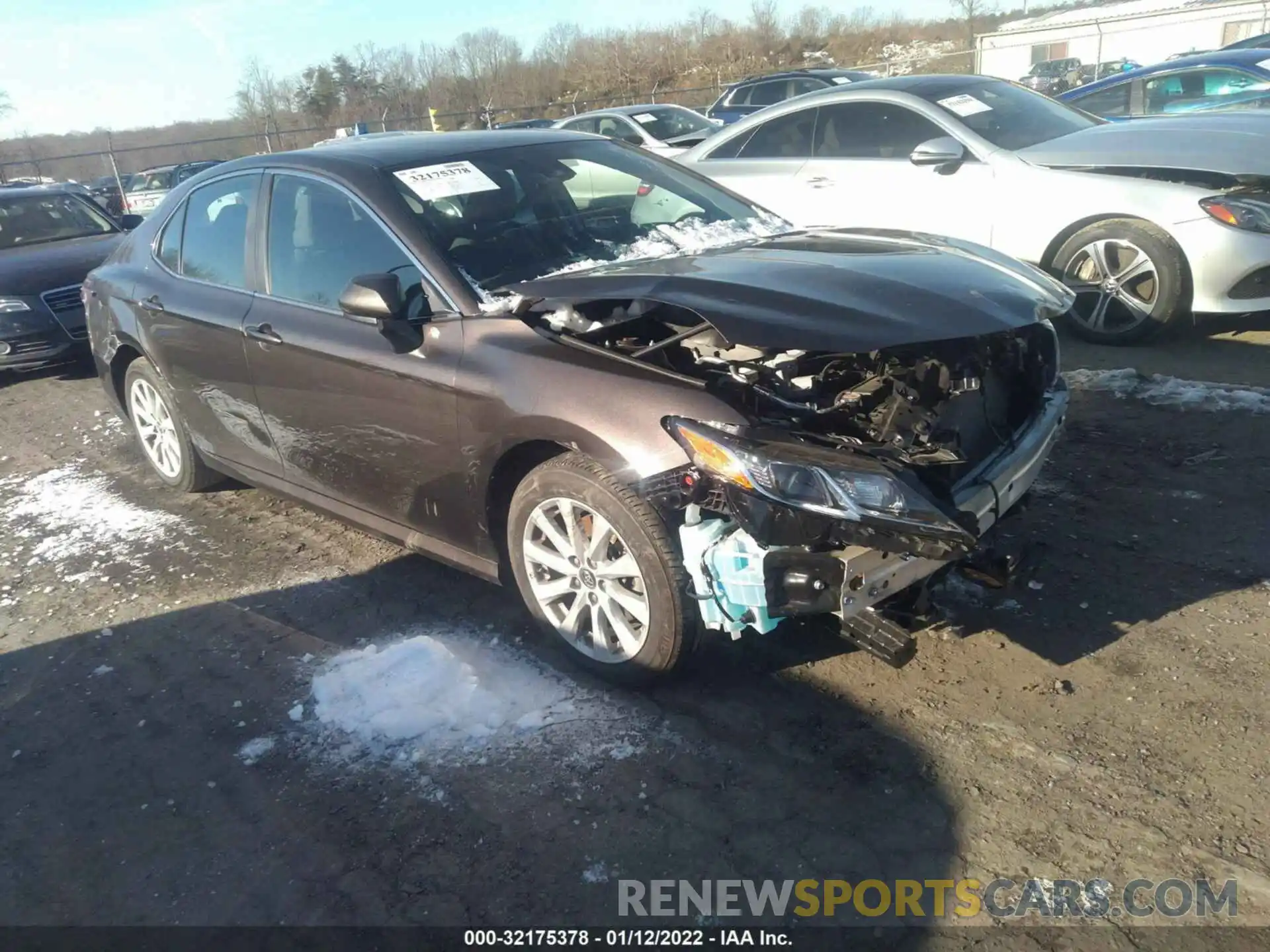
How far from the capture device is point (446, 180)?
12.4ft

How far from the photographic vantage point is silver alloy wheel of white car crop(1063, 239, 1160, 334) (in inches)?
231

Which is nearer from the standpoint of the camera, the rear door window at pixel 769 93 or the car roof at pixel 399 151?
the car roof at pixel 399 151

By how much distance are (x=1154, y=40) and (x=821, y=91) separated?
31.6 metres

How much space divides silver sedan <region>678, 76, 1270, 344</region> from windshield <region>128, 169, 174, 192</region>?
21.2m

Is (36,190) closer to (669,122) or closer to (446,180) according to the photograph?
(446,180)

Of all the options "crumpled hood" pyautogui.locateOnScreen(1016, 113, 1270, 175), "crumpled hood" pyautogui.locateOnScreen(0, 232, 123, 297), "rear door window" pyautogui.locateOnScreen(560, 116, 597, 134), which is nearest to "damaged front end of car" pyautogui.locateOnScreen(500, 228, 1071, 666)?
"crumpled hood" pyautogui.locateOnScreen(1016, 113, 1270, 175)

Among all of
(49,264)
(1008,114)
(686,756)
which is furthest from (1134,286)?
(49,264)

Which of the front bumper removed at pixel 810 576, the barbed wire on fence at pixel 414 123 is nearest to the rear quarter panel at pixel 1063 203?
the front bumper removed at pixel 810 576

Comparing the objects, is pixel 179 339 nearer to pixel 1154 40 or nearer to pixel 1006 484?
pixel 1006 484

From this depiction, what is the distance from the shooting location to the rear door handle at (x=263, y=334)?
397 centimetres

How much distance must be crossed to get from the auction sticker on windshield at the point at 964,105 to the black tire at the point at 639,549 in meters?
5.17

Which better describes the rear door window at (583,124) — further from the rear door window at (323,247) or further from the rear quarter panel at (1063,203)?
the rear door window at (323,247)

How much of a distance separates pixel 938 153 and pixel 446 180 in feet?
12.9

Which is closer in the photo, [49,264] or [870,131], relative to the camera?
[870,131]
